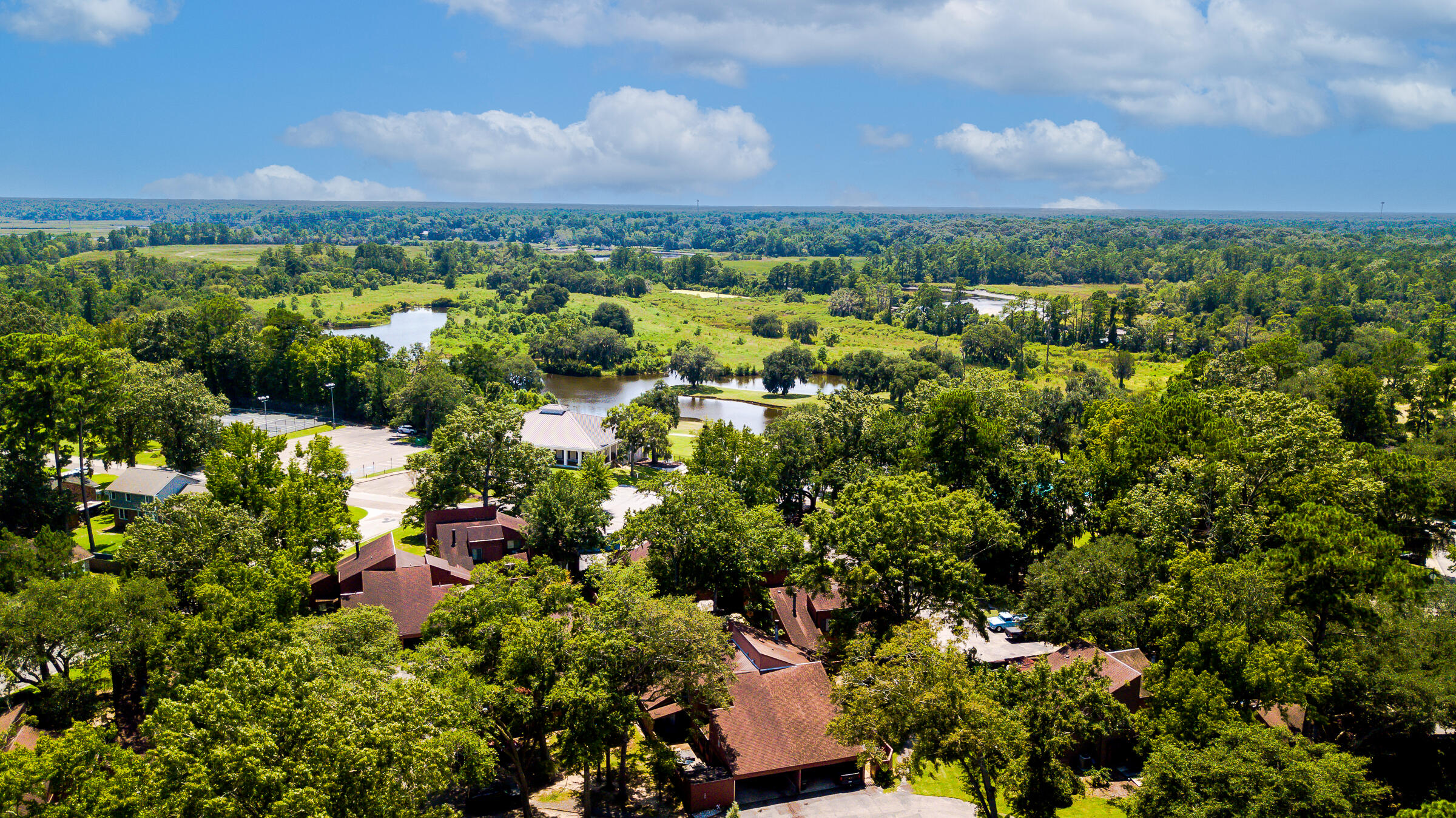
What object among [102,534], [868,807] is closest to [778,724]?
[868,807]

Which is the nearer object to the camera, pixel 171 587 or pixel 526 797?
pixel 526 797

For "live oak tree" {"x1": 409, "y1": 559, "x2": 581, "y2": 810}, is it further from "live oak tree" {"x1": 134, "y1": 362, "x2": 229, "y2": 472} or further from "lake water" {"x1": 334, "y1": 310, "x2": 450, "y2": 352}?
"lake water" {"x1": 334, "y1": 310, "x2": 450, "y2": 352}

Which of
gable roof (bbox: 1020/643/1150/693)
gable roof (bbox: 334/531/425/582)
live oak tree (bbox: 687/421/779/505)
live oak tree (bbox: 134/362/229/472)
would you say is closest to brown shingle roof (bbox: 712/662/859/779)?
gable roof (bbox: 1020/643/1150/693)

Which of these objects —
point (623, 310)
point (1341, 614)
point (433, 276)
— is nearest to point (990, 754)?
point (1341, 614)

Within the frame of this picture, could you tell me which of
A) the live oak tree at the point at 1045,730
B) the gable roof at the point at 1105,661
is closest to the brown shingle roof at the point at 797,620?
the gable roof at the point at 1105,661

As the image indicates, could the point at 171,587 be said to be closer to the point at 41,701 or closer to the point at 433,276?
the point at 41,701

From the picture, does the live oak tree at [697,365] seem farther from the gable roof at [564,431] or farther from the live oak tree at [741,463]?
the live oak tree at [741,463]

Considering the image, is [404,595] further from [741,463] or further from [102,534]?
[102,534]
